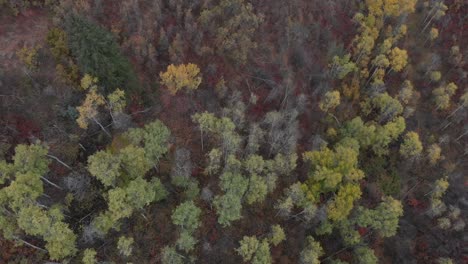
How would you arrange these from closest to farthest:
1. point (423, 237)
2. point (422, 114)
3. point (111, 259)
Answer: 1. point (111, 259)
2. point (423, 237)
3. point (422, 114)

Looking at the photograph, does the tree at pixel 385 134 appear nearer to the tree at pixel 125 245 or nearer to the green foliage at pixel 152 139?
the green foliage at pixel 152 139

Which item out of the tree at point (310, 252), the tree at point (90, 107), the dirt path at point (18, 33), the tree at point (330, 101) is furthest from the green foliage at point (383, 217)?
the dirt path at point (18, 33)

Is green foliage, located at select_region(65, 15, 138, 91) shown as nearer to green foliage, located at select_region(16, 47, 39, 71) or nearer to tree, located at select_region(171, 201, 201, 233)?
green foliage, located at select_region(16, 47, 39, 71)

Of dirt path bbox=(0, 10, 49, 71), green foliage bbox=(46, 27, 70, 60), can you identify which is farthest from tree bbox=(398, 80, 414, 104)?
dirt path bbox=(0, 10, 49, 71)

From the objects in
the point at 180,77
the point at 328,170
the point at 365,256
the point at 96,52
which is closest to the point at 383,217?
the point at 365,256

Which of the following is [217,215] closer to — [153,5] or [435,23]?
[153,5]

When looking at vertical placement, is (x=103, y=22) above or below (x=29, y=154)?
above

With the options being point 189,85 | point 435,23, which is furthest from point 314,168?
point 435,23
